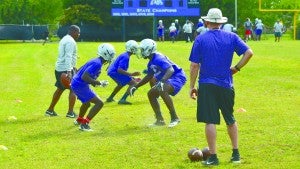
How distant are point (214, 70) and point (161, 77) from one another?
175 inches

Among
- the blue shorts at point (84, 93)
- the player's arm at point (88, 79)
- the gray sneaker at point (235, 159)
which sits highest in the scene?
the player's arm at point (88, 79)

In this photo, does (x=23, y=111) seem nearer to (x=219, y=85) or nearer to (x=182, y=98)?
(x=182, y=98)

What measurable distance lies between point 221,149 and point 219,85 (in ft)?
5.45

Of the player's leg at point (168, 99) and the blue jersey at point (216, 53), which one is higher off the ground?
the blue jersey at point (216, 53)

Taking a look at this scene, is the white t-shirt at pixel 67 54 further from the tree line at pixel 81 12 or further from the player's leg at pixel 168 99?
the tree line at pixel 81 12

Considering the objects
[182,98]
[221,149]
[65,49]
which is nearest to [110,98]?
[182,98]

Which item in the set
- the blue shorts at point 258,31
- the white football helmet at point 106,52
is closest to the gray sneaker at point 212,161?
the white football helmet at point 106,52

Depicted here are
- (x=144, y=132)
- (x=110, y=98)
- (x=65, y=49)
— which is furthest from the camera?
(x=110, y=98)

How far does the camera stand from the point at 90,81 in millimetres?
13156

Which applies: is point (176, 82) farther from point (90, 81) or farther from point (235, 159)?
point (235, 159)

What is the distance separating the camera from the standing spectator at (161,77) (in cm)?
1368

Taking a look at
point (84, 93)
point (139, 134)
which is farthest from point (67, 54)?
point (139, 134)

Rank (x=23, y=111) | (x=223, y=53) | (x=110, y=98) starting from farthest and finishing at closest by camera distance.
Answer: (x=110, y=98)
(x=23, y=111)
(x=223, y=53)

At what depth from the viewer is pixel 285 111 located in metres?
15.7
